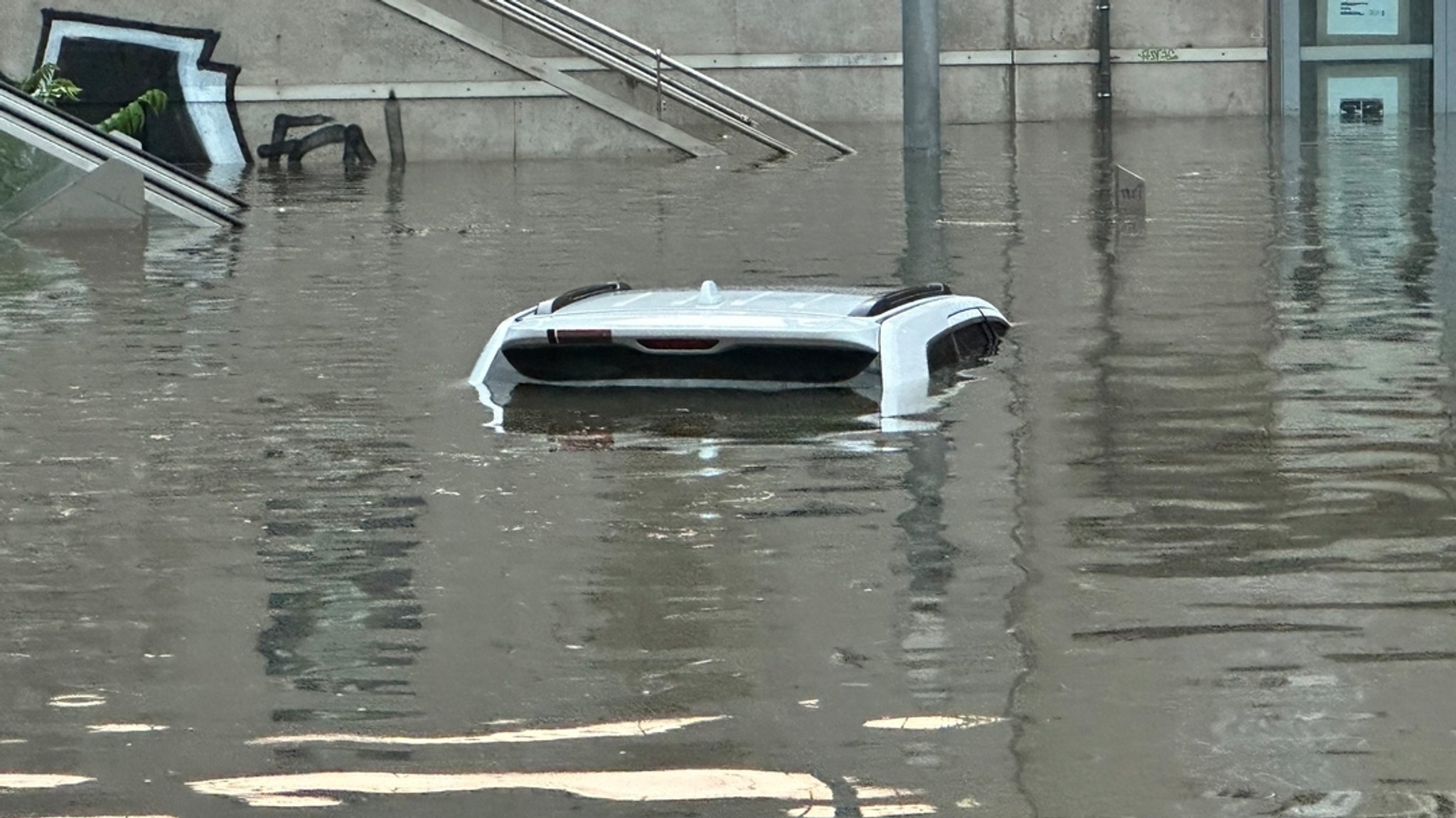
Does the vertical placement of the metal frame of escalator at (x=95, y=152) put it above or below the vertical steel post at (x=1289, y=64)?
below

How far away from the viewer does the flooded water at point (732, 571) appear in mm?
4977

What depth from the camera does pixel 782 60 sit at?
3703 centimetres

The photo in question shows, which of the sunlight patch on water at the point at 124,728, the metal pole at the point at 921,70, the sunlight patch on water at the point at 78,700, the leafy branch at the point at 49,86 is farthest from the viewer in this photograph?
the leafy branch at the point at 49,86

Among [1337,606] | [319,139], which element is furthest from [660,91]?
[1337,606]

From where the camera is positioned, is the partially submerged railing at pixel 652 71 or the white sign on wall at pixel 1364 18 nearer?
the partially submerged railing at pixel 652 71

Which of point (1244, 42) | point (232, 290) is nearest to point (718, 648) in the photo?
point (232, 290)

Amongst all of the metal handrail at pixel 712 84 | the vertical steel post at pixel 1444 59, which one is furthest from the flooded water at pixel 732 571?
the vertical steel post at pixel 1444 59

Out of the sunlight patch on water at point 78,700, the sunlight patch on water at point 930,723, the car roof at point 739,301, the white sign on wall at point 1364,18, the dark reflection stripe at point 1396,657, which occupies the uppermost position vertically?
the white sign on wall at point 1364,18

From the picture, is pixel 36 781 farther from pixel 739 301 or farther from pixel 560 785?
pixel 739 301

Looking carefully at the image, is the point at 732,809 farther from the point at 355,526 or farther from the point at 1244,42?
the point at 1244,42

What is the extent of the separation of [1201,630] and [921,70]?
892 inches

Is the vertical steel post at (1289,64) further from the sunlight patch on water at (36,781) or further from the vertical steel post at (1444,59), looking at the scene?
the sunlight patch on water at (36,781)

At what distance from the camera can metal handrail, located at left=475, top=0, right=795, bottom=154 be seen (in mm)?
30812

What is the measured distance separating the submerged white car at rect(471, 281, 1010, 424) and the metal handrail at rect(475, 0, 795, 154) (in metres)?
20.1
